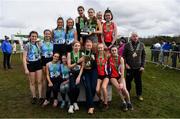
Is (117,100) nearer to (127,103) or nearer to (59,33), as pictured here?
(127,103)

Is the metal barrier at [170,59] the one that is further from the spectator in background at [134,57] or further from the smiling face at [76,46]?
the smiling face at [76,46]

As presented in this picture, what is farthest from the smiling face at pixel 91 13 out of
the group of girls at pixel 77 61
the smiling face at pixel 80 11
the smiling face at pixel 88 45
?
the smiling face at pixel 88 45

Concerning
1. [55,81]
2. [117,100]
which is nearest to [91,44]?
[55,81]

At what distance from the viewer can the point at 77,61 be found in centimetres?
748

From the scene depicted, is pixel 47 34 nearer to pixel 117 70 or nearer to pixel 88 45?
pixel 88 45

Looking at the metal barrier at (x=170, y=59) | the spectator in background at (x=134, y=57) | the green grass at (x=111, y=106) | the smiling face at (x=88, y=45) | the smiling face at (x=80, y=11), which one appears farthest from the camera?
the metal barrier at (x=170, y=59)

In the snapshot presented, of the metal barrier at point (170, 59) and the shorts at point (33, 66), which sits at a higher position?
the shorts at point (33, 66)

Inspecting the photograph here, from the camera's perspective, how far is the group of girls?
744 cm

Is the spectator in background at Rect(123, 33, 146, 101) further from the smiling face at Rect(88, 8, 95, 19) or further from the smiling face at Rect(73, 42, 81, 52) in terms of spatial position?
the smiling face at Rect(73, 42, 81, 52)

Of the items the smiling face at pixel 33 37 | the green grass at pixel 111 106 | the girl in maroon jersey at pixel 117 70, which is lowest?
the green grass at pixel 111 106

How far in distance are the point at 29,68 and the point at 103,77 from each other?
77.3 inches

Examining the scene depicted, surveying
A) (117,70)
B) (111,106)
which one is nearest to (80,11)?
(117,70)

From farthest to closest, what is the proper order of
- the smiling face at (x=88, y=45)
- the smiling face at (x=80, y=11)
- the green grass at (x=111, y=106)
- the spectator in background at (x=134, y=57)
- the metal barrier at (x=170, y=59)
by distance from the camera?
the metal barrier at (x=170, y=59), the spectator in background at (x=134, y=57), the smiling face at (x=80, y=11), the smiling face at (x=88, y=45), the green grass at (x=111, y=106)

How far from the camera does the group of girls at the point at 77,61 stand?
744cm
